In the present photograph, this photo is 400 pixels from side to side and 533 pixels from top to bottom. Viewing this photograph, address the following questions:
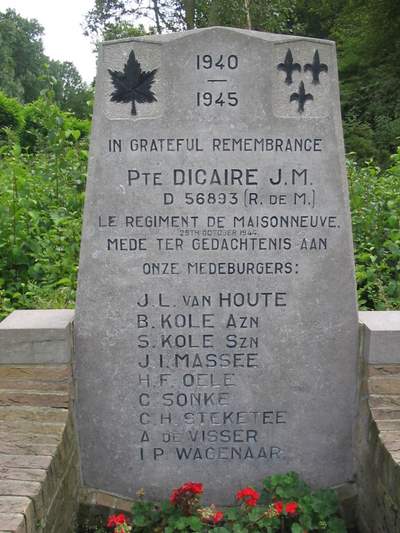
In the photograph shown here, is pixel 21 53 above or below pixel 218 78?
above

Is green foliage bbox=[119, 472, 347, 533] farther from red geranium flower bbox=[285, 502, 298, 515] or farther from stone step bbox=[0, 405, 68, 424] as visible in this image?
stone step bbox=[0, 405, 68, 424]

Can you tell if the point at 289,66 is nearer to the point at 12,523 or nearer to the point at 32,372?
the point at 32,372

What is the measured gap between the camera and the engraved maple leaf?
2.78m

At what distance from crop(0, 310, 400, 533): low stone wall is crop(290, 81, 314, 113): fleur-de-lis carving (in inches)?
43.1

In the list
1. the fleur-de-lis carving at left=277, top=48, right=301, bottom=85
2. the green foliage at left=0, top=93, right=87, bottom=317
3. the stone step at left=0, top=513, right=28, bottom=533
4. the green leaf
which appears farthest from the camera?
the green foliage at left=0, top=93, right=87, bottom=317

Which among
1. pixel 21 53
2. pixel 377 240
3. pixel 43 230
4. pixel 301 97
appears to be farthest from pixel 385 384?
pixel 21 53

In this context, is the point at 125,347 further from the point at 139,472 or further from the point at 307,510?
the point at 307,510

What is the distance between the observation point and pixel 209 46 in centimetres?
277

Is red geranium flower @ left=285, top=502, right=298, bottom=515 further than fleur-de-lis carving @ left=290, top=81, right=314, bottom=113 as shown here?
No

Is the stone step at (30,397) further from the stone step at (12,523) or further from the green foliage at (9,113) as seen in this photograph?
the green foliage at (9,113)

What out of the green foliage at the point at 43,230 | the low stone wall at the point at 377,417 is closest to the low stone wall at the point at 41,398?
the green foliage at the point at 43,230

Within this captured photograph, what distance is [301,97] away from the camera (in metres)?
2.79

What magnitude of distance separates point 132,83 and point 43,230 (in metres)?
2.61

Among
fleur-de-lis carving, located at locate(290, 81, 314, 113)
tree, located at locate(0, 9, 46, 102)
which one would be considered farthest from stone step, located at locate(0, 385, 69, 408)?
tree, located at locate(0, 9, 46, 102)
